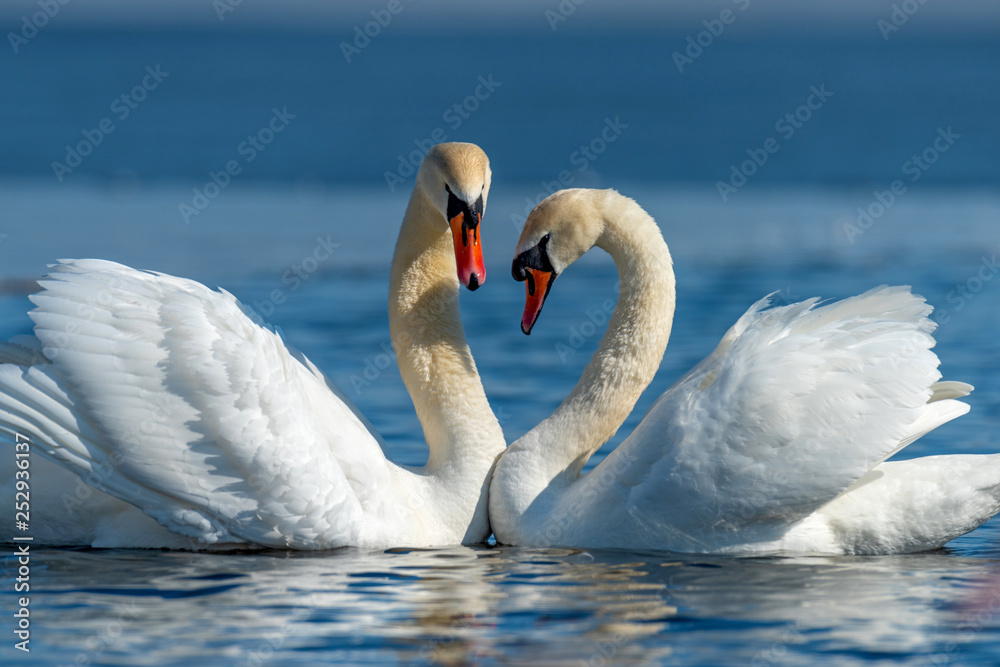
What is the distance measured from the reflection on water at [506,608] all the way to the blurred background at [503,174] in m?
2.71

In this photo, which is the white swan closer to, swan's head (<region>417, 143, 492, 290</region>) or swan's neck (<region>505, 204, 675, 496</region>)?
swan's neck (<region>505, 204, 675, 496</region>)

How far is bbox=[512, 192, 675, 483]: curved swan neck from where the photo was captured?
7305 mm

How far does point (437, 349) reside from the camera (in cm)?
770

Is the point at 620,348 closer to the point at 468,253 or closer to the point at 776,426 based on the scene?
the point at 468,253

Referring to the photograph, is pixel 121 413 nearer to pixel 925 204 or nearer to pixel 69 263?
pixel 69 263

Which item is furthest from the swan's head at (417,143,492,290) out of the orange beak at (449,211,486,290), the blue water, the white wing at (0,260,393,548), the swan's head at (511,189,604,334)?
the blue water

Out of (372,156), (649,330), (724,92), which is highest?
(724,92)

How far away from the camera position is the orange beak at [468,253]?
23.1 ft

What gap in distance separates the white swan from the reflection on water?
19cm

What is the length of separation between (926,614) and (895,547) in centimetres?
117

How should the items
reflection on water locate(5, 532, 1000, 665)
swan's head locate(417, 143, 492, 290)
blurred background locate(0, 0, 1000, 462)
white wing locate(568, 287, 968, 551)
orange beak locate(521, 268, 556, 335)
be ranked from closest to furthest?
1. reflection on water locate(5, 532, 1000, 665)
2. white wing locate(568, 287, 968, 551)
3. swan's head locate(417, 143, 492, 290)
4. orange beak locate(521, 268, 556, 335)
5. blurred background locate(0, 0, 1000, 462)

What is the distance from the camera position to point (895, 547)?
7004 mm

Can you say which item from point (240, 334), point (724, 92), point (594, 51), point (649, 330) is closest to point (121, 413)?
point (240, 334)

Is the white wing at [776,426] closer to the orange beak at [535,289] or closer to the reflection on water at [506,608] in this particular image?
the reflection on water at [506,608]
